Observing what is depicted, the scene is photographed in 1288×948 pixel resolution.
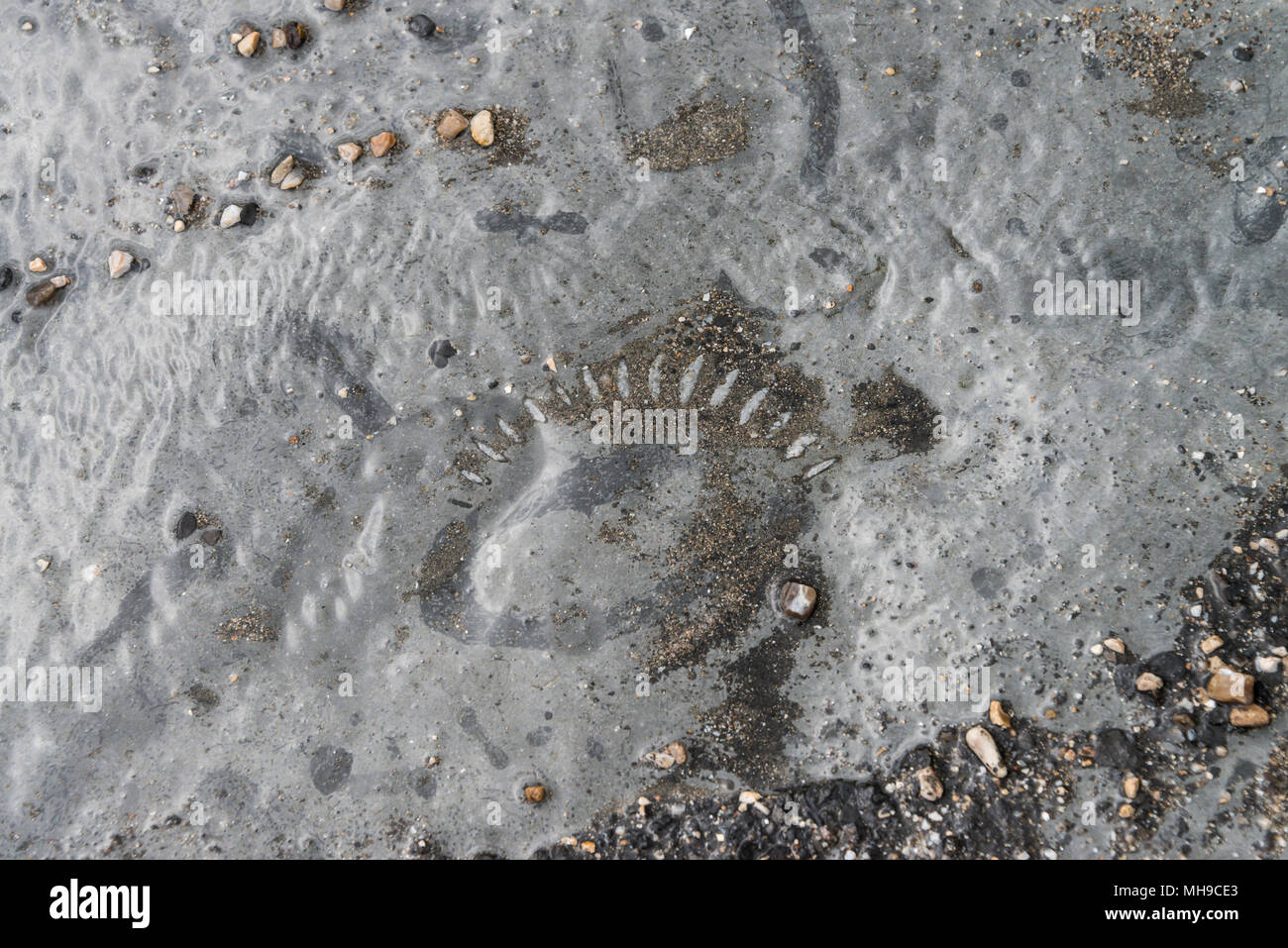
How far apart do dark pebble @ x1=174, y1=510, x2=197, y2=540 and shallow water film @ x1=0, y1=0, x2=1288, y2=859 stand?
0.7 inches

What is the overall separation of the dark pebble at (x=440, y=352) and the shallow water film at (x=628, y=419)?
0.01 meters

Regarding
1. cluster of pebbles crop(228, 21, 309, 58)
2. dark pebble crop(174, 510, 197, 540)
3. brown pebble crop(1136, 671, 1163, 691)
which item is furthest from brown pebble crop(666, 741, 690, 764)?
cluster of pebbles crop(228, 21, 309, 58)

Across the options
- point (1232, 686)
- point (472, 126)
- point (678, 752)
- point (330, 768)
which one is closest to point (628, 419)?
point (678, 752)

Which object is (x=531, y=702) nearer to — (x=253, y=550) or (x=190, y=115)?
(x=253, y=550)

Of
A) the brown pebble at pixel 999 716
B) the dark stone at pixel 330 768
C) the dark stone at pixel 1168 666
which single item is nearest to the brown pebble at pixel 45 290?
the dark stone at pixel 330 768

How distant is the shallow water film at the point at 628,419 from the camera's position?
4000 mm

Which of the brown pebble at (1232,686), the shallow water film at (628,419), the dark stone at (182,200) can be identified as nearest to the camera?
the brown pebble at (1232,686)

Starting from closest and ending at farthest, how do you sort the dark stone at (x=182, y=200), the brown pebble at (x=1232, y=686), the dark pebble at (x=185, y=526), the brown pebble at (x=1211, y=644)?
the brown pebble at (x=1232, y=686) < the brown pebble at (x=1211, y=644) < the dark pebble at (x=185, y=526) < the dark stone at (x=182, y=200)

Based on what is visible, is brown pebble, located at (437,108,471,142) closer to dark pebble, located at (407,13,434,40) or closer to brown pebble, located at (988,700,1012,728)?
dark pebble, located at (407,13,434,40)

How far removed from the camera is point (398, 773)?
409 centimetres

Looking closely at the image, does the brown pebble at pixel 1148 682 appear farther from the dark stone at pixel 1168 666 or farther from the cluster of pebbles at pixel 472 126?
the cluster of pebbles at pixel 472 126

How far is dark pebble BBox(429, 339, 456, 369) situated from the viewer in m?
4.32
